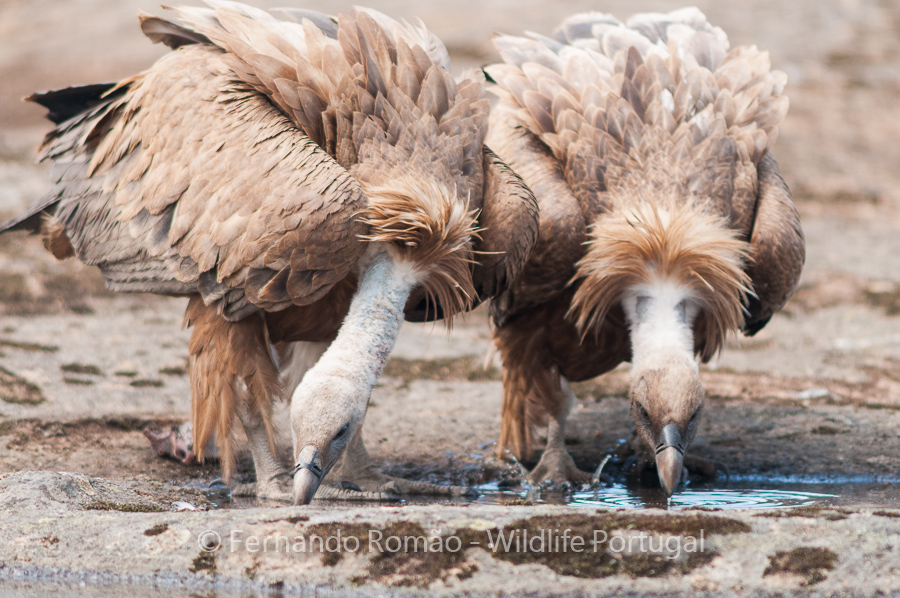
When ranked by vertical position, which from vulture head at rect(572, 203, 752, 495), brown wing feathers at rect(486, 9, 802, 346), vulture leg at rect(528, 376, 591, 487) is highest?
brown wing feathers at rect(486, 9, 802, 346)

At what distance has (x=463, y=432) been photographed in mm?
6773

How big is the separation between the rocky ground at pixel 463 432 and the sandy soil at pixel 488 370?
2cm

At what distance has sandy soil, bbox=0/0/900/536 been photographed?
6.15 meters

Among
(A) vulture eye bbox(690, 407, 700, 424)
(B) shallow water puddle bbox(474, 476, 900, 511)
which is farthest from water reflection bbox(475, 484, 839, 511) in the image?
(A) vulture eye bbox(690, 407, 700, 424)

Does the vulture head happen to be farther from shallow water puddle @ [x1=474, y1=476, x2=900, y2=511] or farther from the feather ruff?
shallow water puddle @ [x1=474, y1=476, x2=900, y2=511]

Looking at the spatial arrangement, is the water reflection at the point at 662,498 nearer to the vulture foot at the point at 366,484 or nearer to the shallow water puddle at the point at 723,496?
the shallow water puddle at the point at 723,496

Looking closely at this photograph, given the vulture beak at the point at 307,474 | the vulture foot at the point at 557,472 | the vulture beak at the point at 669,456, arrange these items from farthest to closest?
the vulture foot at the point at 557,472 < the vulture beak at the point at 669,456 < the vulture beak at the point at 307,474

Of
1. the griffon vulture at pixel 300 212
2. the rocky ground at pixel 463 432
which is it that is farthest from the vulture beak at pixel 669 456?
the griffon vulture at pixel 300 212

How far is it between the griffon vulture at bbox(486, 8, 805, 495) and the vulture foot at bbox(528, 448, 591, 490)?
0.5 inches

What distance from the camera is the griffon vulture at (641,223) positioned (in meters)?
5.54

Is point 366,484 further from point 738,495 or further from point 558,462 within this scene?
point 738,495

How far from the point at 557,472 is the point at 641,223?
1.64 meters

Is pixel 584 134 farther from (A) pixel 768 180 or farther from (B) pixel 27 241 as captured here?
(B) pixel 27 241

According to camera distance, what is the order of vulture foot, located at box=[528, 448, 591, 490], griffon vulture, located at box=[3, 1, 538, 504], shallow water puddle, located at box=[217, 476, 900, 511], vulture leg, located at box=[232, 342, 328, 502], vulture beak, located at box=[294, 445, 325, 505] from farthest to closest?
vulture foot, located at box=[528, 448, 591, 490], vulture leg, located at box=[232, 342, 328, 502], shallow water puddle, located at box=[217, 476, 900, 511], griffon vulture, located at box=[3, 1, 538, 504], vulture beak, located at box=[294, 445, 325, 505]
